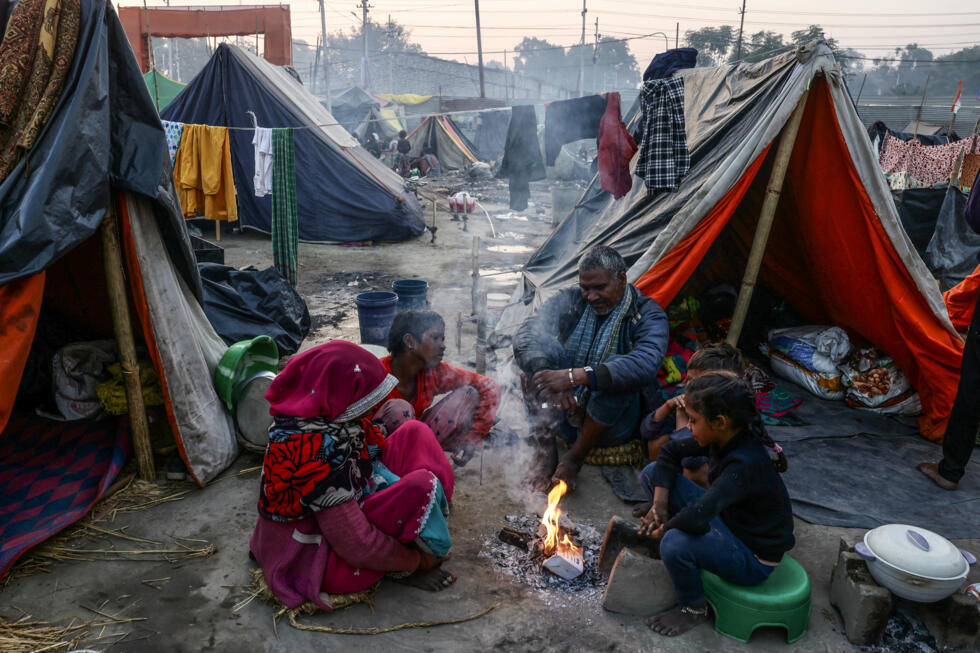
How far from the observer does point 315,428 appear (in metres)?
2.26

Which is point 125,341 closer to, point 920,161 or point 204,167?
point 204,167

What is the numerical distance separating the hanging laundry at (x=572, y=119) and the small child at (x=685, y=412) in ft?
14.8

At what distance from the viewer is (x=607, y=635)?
241 centimetres

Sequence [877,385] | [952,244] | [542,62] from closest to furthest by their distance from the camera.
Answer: [877,385] → [952,244] → [542,62]

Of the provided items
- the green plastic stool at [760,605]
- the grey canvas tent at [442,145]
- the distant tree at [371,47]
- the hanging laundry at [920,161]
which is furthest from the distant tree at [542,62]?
the green plastic stool at [760,605]

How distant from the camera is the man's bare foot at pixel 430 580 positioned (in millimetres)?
2627

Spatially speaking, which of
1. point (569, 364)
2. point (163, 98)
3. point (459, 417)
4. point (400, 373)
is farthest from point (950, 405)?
point (163, 98)

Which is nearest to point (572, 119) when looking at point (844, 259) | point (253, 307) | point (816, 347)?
point (844, 259)

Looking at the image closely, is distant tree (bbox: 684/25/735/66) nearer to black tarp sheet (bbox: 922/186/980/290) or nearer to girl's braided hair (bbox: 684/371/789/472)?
black tarp sheet (bbox: 922/186/980/290)

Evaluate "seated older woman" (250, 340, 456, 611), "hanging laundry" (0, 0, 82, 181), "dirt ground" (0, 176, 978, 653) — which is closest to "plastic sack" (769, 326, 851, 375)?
"dirt ground" (0, 176, 978, 653)

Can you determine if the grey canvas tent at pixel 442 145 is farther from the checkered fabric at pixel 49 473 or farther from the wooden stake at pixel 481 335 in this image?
the checkered fabric at pixel 49 473

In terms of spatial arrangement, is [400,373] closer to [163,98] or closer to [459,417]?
[459,417]

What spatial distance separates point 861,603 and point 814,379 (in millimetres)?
2690

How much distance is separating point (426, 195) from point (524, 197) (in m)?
5.92
